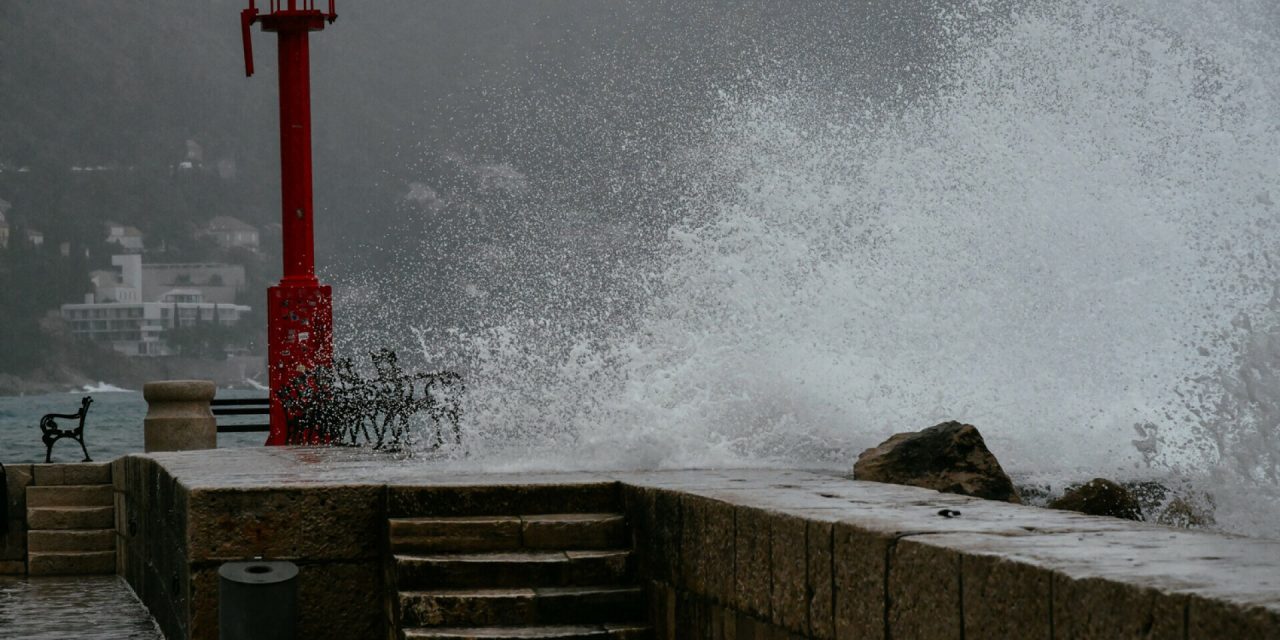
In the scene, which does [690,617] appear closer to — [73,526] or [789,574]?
[789,574]

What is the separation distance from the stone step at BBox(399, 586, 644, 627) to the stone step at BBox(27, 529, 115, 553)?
337 inches

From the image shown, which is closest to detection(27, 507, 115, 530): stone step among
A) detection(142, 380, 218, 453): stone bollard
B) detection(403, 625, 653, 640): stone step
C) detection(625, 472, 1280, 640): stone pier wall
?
detection(142, 380, 218, 453): stone bollard

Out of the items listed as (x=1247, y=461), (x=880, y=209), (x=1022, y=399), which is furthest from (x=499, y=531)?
(x=880, y=209)

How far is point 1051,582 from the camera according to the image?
339 cm

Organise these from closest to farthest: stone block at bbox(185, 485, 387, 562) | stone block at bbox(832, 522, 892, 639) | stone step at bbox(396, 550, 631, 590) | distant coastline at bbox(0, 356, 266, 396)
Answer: stone block at bbox(832, 522, 892, 639) → stone step at bbox(396, 550, 631, 590) → stone block at bbox(185, 485, 387, 562) → distant coastline at bbox(0, 356, 266, 396)

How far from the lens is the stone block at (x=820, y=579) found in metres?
4.52

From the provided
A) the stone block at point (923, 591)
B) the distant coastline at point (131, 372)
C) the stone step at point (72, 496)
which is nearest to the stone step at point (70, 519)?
the stone step at point (72, 496)

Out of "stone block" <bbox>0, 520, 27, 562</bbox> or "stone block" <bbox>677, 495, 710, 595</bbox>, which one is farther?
"stone block" <bbox>0, 520, 27, 562</bbox>

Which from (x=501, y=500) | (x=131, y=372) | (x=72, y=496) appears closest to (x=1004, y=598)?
(x=501, y=500)

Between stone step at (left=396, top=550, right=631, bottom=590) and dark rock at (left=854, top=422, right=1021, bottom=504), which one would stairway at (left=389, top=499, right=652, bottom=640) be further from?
dark rock at (left=854, top=422, right=1021, bottom=504)

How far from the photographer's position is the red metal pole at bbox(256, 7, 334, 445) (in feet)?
52.6

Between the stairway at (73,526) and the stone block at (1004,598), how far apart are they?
1152 cm

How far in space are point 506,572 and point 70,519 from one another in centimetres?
901

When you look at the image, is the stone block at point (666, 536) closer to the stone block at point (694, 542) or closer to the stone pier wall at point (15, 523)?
the stone block at point (694, 542)
